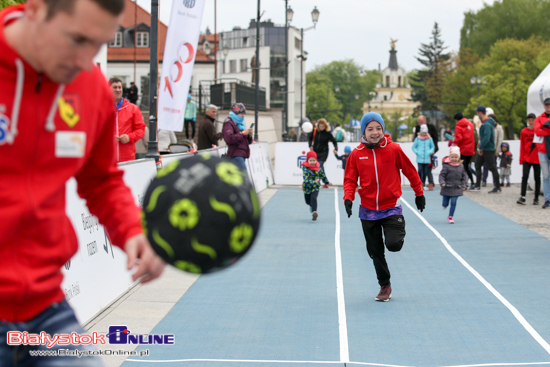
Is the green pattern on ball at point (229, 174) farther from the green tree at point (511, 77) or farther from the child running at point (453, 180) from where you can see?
the green tree at point (511, 77)

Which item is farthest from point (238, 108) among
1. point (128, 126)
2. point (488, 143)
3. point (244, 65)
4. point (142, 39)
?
point (244, 65)

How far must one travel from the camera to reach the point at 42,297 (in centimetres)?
208

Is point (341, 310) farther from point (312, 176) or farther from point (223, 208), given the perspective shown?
point (312, 176)

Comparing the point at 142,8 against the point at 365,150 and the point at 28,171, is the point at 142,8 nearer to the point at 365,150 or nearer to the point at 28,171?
the point at 365,150

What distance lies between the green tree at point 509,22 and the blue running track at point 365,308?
7142cm

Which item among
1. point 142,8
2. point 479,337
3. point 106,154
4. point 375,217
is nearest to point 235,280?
point 375,217

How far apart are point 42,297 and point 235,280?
6.28 metres

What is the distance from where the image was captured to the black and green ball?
197 cm

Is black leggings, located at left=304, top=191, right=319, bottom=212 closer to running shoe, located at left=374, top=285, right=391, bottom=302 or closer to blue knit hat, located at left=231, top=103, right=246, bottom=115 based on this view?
blue knit hat, located at left=231, top=103, right=246, bottom=115

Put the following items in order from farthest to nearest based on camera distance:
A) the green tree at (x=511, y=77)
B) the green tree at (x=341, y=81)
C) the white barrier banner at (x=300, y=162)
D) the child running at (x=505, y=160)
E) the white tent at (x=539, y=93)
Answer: the green tree at (x=341, y=81) < the green tree at (x=511, y=77) < the white barrier banner at (x=300, y=162) < the child running at (x=505, y=160) < the white tent at (x=539, y=93)

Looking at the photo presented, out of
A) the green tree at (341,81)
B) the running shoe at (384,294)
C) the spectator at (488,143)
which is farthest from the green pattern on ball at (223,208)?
the green tree at (341,81)

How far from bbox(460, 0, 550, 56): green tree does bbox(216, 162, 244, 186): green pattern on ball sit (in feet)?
260

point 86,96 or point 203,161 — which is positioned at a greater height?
point 86,96

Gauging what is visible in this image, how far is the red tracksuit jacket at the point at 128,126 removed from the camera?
31.0 ft
